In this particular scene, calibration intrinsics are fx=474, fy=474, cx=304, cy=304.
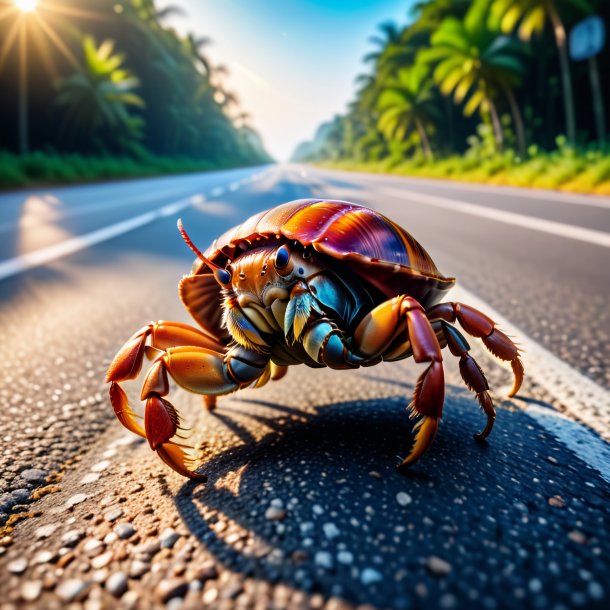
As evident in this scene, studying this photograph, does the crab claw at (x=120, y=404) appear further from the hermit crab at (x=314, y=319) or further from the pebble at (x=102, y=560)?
the pebble at (x=102, y=560)

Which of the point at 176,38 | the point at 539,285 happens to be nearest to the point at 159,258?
the point at 539,285

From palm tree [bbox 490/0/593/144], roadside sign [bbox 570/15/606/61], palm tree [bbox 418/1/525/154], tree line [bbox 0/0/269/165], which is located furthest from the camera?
palm tree [bbox 418/1/525/154]

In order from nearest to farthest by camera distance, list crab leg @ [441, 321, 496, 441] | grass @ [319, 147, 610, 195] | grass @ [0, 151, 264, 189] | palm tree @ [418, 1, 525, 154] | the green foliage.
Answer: crab leg @ [441, 321, 496, 441] → grass @ [319, 147, 610, 195] → grass @ [0, 151, 264, 189] → the green foliage → palm tree @ [418, 1, 525, 154]

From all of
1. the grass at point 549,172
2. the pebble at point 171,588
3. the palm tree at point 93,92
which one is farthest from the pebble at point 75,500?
the palm tree at point 93,92

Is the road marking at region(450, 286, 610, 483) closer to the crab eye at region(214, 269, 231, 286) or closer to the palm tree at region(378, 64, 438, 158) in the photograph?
the crab eye at region(214, 269, 231, 286)

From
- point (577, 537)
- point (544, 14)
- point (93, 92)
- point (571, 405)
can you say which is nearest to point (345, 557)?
point (577, 537)

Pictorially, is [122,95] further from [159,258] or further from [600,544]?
[600,544]

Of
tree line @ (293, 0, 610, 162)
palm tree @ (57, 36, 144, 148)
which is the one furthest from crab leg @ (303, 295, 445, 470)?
palm tree @ (57, 36, 144, 148)

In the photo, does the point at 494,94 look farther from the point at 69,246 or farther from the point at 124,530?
the point at 124,530
